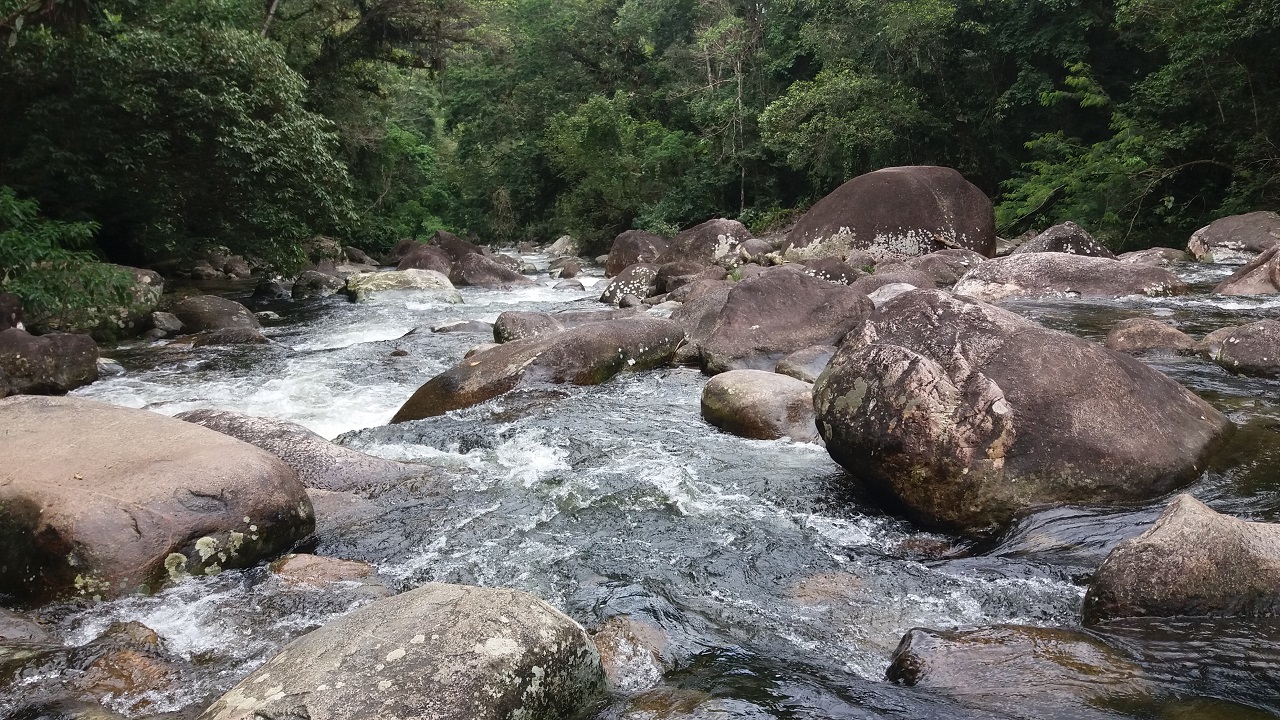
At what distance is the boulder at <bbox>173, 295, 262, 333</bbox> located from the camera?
12805mm

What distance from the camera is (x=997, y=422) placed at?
4.62m

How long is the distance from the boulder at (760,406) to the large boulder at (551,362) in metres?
1.81

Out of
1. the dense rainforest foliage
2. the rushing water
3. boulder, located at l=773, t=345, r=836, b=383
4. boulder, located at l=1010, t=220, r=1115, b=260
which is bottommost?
the rushing water

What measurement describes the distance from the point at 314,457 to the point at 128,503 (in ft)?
5.66

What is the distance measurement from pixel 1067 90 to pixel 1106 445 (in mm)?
18790

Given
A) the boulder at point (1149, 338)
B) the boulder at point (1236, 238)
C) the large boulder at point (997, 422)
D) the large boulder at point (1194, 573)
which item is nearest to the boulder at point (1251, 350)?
the boulder at point (1149, 338)

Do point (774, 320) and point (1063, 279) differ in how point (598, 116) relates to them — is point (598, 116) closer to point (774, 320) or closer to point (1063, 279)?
point (1063, 279)

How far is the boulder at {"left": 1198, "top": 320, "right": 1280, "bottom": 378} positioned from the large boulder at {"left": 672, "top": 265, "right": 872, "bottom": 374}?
3213 millimetres

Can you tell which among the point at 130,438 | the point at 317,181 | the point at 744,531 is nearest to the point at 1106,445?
the point at 744,531

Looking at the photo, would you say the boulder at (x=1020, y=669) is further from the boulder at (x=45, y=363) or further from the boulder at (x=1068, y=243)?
the boulder at (x=1068, y=243)

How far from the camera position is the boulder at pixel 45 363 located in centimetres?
880

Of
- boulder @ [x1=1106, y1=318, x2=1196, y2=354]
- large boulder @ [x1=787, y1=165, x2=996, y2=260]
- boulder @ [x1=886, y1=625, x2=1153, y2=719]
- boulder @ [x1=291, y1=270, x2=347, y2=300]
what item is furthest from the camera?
boulder @ [x1=291, y1=270, x2=347, y2=300]

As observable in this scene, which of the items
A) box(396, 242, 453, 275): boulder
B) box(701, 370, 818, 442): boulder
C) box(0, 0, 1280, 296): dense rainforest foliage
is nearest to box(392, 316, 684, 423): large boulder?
box(701, 370, 818, 442): boulder

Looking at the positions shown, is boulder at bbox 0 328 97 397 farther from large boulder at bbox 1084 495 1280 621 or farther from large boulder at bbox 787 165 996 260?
large boulder at bbox 787 165 996 260
